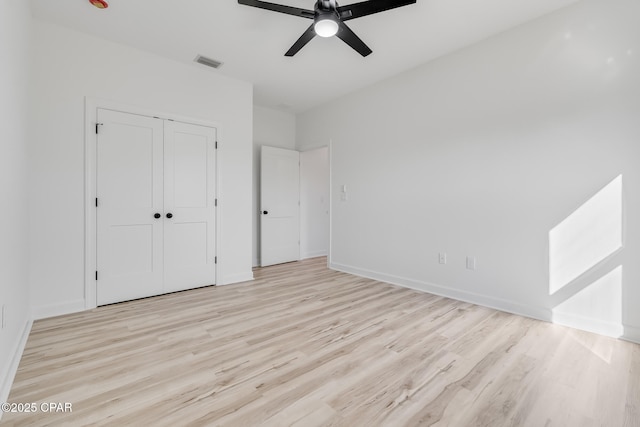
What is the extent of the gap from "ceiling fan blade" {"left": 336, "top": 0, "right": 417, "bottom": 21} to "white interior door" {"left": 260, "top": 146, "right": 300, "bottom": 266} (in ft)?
9.95

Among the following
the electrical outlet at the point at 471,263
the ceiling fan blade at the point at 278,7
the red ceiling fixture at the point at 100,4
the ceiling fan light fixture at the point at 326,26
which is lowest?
the electrical outlet at the point at 471,263

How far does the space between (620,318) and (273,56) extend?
4.20m

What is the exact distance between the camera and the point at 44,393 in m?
1.59

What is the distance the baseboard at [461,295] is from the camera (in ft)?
8.76

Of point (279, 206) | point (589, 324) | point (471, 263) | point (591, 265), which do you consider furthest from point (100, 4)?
point (589, 324)

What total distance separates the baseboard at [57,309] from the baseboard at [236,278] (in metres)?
1.44

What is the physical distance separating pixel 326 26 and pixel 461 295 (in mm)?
3045

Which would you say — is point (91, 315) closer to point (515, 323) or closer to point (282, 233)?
point (282, 233)

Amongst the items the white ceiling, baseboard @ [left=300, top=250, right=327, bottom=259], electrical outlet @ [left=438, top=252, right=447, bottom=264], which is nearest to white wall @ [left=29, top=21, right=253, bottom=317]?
the white ceiling

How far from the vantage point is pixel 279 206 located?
513cm

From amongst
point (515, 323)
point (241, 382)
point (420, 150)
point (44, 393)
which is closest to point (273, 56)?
point (420, 150)

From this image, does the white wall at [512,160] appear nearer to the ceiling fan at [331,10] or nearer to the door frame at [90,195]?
the ceiling fan at [331,10]

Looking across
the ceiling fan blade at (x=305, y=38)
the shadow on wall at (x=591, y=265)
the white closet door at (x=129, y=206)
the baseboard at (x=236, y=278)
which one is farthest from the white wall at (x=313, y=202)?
the shadow on wall at (x=591, y=265)

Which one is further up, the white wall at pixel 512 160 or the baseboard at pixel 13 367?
the white wall at pixel 512 160
